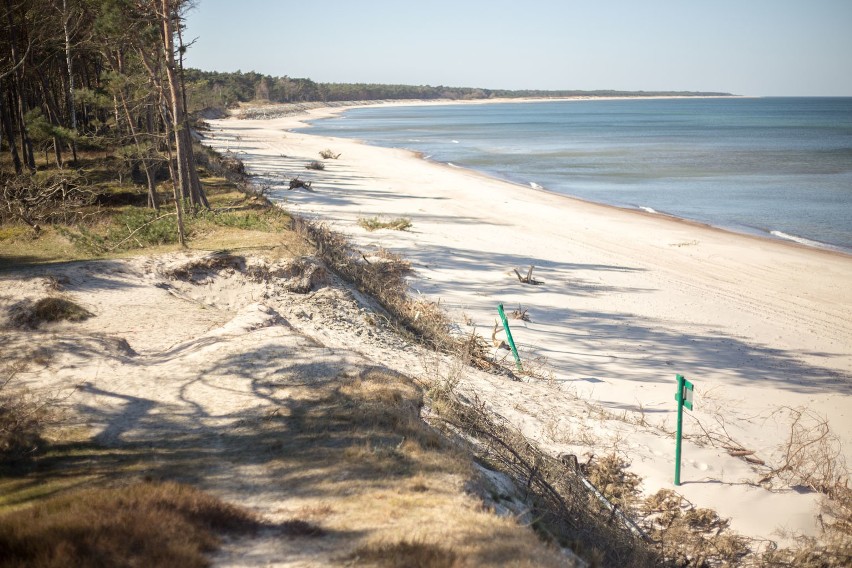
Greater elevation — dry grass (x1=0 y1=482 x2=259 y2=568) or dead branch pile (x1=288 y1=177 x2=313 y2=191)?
dead branch pile (x1=288 y1=177 x2=313 y2=191)

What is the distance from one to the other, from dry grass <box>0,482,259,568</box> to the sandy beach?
4972 mm

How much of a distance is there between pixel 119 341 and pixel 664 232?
2007cm

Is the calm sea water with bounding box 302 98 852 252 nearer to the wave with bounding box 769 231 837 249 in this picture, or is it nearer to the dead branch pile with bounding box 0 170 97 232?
the wave with bounding box 769 231 837 249

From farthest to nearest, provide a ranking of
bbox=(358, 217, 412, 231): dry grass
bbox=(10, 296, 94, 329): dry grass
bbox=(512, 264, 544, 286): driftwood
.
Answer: bbox=(358, 217, 412, 231): dry grass, bbox=(512, 264, 544, 286): driftwood, bbox=(10, 296, 94, 329): dry grass

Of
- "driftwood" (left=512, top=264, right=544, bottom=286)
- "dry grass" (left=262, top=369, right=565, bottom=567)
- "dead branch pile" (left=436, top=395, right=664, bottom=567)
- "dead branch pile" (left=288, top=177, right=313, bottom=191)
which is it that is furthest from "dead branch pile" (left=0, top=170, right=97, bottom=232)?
"dead branch pile" (left=288, top=177, right=313, bottom=191)

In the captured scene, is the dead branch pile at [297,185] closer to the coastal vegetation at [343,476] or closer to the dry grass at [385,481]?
the coastal vegetation at [343,476]

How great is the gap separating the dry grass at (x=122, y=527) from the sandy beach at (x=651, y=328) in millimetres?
4972

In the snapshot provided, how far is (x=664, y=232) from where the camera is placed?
76.4 ft

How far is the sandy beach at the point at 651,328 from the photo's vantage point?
8.42m

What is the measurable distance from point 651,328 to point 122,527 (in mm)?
11503

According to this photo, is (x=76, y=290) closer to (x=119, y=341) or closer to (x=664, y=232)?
(x=119, y=341)

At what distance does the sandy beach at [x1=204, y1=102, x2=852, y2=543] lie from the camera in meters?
8.42

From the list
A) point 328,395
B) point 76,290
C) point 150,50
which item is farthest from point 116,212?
point 328,395

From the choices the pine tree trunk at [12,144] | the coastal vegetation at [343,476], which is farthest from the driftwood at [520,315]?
the pine tree trunk at [12,144]
